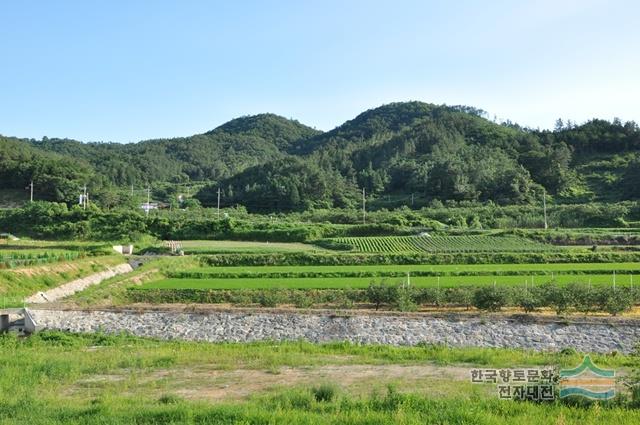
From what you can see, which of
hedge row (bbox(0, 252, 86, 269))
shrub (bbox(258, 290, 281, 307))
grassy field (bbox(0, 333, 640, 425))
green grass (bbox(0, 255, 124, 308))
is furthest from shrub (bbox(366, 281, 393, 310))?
hedge row (bbox(0, 252, 86, 269))

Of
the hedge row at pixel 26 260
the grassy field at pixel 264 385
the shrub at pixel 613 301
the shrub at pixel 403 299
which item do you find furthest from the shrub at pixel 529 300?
the hedge row at pixel 26 260

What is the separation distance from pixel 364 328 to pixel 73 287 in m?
18.0

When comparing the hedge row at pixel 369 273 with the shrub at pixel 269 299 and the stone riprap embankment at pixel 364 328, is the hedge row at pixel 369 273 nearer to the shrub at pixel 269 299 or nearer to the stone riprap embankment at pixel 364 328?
the shrub at pixel 269 299

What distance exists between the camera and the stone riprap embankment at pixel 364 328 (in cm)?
1864

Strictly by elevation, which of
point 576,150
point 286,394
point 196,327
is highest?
point 576,150

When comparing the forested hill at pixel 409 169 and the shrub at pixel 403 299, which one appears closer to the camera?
the shrub at pixel 403 299

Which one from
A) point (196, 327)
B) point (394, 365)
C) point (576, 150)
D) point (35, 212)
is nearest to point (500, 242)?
point (196, 327)

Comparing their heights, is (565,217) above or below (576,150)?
below

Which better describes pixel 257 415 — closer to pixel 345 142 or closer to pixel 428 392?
pixel 428 392

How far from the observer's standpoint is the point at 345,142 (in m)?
185

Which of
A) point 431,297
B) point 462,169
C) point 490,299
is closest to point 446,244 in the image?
point 431,297

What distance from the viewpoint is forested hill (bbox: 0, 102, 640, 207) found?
10372 cm

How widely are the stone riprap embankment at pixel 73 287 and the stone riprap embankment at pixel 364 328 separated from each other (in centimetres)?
443

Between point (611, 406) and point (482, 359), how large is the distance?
5711 mm
